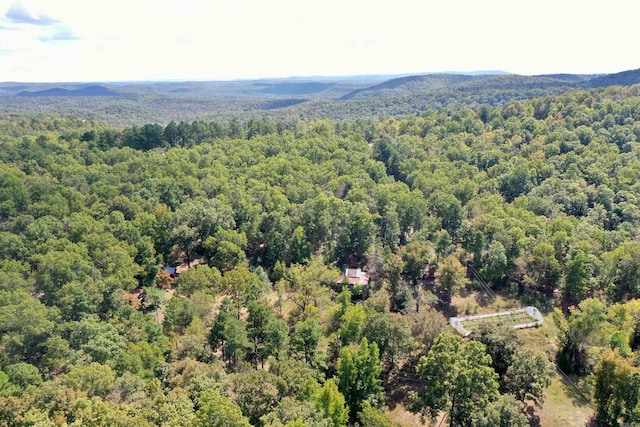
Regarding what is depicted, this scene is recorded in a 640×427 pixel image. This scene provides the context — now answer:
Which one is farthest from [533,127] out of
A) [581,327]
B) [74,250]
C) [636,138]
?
[74,250]

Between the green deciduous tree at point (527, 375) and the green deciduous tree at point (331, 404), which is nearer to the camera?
the green deciduous tree at point (331, 404)

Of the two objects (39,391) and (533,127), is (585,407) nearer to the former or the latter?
(39,391)

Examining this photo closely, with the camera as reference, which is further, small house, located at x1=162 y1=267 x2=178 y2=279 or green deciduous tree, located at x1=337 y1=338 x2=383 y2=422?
small house, located at x1=162 y1=267 x2=178 y2=279

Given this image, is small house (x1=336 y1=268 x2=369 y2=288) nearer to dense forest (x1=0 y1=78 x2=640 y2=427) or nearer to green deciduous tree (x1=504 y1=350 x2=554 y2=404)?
dense forest (x1=0 y1=78 x2=640 y2=427)

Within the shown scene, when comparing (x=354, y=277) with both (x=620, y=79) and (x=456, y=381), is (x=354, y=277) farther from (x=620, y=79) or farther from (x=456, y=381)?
(x=620, y=79)

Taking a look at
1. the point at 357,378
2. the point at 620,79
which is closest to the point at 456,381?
the point at 357,378

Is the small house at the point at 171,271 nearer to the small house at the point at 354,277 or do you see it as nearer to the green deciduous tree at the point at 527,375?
the small house at the point at 354,277

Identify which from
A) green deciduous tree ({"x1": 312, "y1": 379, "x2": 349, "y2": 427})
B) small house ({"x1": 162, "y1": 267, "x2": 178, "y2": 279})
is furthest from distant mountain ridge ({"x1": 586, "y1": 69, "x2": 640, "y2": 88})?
green deciduous tree ({"x1": 312, "y1": 379, "x2": 349, "y2": 427})

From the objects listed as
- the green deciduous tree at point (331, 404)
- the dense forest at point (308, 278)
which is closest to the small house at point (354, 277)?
the dense forest at point (308, 278)
